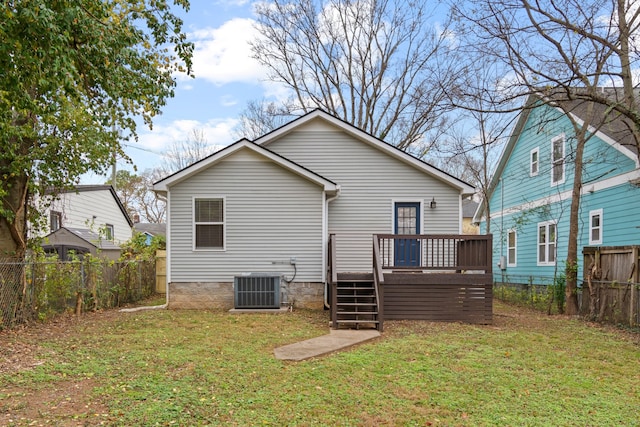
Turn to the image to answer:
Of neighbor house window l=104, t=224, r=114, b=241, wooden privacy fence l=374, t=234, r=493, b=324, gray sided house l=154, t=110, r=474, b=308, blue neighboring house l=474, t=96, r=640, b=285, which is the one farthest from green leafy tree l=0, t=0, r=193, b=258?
blue neighboring house l=474, t=96, r=640, b=285

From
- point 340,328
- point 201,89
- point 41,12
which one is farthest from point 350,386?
point 201,89

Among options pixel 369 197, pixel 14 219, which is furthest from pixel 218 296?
pixel 369 197

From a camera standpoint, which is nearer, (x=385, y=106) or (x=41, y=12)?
(x=41, y=12)

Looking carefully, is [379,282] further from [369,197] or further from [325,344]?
[369,197]

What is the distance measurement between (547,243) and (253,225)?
10.1 metres

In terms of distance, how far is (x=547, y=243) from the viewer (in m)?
14.4

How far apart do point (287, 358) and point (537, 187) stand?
12.8m

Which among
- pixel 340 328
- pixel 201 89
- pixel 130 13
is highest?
pixel 201 89

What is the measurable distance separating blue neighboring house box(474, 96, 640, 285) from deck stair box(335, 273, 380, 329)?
4.74 meters

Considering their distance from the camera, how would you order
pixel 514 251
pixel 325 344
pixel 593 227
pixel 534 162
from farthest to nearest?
pixel 514 251 < pixel 534 162 < pixel 593 227 < pixel 325 344

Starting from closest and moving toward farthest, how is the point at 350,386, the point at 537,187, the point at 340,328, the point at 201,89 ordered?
the point at 350,386, the point at 340,328, the point at 537,187, the point at 201,89

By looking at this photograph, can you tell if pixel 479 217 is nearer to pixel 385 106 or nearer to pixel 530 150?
pixel 530 150

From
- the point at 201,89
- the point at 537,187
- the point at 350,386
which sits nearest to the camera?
the point at 350,386

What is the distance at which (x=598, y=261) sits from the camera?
9539 mm
